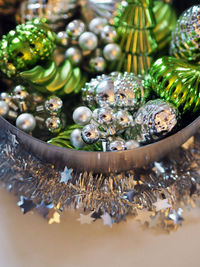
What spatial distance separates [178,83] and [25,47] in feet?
0.78

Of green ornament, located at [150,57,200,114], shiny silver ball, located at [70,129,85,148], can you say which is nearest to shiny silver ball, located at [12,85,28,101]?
shiny silver ball, located at [70,129,85,148]

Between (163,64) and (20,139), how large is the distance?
0.76 ft

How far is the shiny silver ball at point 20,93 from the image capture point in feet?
1.76

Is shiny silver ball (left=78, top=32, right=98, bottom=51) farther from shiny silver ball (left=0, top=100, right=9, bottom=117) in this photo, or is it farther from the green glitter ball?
shiny silver ball (left=0, top=100, right=9, bottom=117)

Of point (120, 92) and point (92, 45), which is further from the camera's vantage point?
point (92, 45)

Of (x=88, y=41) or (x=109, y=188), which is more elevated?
(x=88, y=41)

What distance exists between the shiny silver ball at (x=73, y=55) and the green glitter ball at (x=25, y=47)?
0.05 meters

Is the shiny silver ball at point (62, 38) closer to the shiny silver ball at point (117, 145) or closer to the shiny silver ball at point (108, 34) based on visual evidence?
the shiny silver ball at point (108, 34)

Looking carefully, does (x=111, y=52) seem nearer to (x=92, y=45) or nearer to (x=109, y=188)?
(x=92, y=45)

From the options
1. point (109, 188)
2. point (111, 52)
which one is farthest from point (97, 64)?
point (109, 188)

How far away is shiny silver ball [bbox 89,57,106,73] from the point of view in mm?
602

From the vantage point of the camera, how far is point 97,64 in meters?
0.60

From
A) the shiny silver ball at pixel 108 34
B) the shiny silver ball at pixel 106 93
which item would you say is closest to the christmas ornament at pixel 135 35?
the shiny silver ball at pixel 108 34

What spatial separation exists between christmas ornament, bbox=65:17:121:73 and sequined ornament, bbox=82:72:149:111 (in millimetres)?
95
